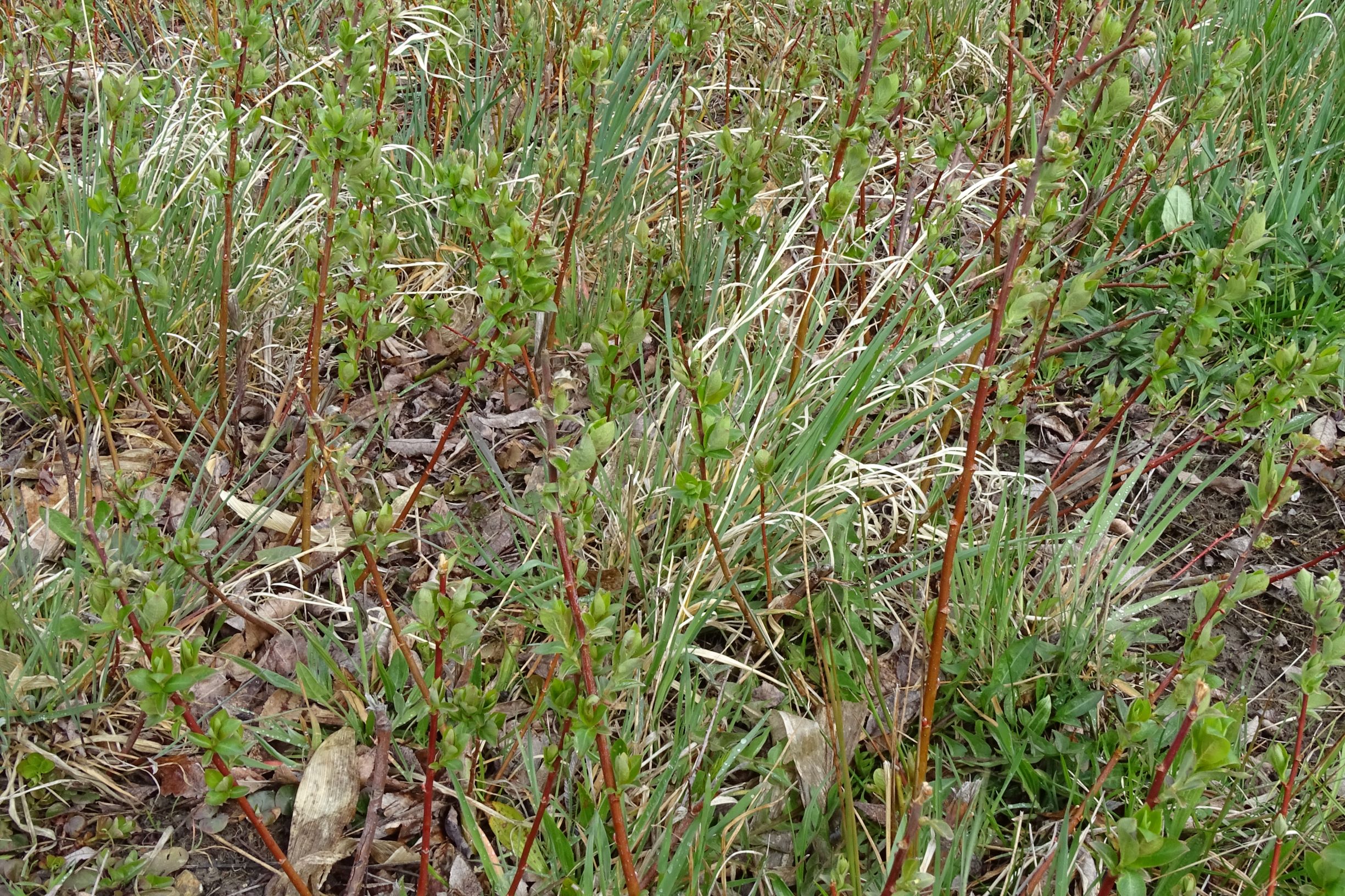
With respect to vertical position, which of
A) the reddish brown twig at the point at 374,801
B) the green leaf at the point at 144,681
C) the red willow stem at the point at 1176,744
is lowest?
the reddish brown twig at the point at 374,801

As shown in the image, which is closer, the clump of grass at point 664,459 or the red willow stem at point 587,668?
the red willow stem at point 587,668

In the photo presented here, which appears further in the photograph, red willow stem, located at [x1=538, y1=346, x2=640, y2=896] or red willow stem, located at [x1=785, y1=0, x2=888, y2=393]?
red willow stem, located at [x1=785, y1=0, x2=888, y2=393]

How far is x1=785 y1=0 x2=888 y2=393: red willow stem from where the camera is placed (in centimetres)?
207

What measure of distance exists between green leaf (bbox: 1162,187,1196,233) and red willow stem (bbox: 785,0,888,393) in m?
1.18

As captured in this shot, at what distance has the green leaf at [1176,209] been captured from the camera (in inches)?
118

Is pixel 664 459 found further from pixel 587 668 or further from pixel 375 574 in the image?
pixel 587 668

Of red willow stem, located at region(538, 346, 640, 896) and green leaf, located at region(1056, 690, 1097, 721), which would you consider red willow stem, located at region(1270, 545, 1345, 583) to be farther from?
red willow stem, located at region(538, 346, 640, 896)

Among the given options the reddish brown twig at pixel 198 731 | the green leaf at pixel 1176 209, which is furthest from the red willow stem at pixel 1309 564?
the reddish brown twig at pixel 198 731

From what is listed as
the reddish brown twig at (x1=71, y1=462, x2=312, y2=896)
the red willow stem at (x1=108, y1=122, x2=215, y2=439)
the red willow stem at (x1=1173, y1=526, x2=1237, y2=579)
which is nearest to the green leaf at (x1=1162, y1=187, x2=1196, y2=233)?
the red willow stem at (x1=1173, y1=526, x2=1237, y2=579)

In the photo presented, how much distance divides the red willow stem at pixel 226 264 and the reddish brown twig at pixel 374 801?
2.03 ft

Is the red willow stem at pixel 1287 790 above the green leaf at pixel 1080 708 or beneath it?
above

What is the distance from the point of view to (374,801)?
1616 millimetres

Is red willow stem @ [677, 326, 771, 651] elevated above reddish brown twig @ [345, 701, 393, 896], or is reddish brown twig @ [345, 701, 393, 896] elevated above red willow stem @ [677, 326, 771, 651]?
red willow stem @ [677, 326, 771, 651]

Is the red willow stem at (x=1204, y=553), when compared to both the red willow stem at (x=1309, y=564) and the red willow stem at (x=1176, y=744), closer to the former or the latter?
the red willow stem at (x=1309, y=564)
